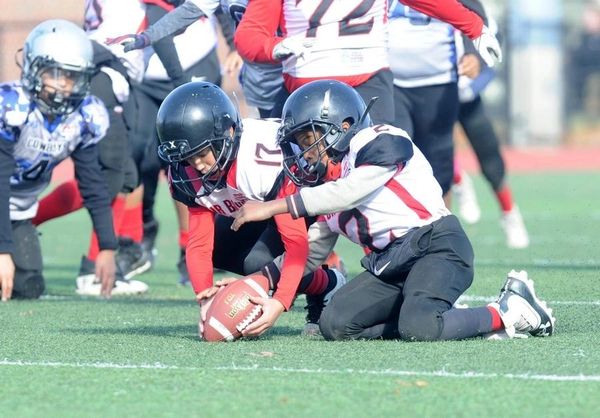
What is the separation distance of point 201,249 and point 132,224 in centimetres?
277

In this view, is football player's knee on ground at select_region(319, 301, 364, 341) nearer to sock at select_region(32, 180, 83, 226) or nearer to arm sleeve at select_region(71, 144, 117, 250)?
arm sleeve at select_region(71, 144, 117, 250)

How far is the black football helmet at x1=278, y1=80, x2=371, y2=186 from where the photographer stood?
495 cm

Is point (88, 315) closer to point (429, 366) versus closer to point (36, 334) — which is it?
point (36, 334)

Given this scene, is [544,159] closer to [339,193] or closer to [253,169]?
[253,169]

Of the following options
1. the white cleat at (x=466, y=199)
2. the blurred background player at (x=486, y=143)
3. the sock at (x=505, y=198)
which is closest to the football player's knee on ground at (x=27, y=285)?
the blurred background player at (x=486, y=143)

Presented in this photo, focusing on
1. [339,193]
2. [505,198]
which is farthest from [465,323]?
[505,198]

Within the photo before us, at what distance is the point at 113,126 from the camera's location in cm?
736

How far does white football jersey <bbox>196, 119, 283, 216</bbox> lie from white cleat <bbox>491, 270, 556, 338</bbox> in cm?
99

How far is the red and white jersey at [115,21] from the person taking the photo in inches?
298

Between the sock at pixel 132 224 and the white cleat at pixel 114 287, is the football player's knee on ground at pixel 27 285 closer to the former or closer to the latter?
the white cleat at pixel 114 287

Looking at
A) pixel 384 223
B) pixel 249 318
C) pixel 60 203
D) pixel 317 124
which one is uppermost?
pixel 317 124

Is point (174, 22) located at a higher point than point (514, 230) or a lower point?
higher

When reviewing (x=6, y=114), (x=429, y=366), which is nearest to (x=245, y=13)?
(x=6, y=114)

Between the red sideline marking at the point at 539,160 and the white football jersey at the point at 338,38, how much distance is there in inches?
389
